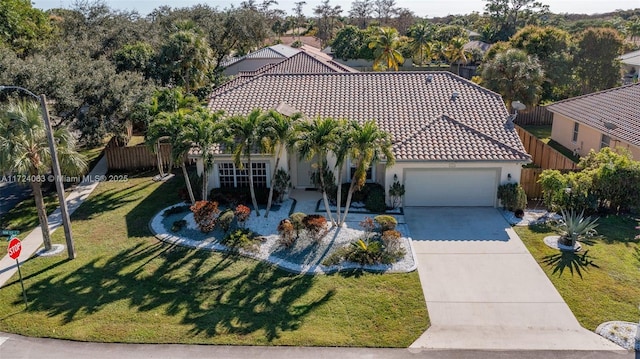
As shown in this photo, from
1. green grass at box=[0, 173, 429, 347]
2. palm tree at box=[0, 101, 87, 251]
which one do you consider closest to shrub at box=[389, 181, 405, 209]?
green grass at box=[0, 173, 429, 347]

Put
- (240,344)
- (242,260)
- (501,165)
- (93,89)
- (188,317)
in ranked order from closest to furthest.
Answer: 1. (240,344)
2. (188,317)
3. (242,260)
4. (501,165)
5. (93,89)

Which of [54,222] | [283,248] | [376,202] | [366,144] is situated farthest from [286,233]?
[54,222]

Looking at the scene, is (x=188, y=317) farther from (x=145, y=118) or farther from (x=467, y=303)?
(x=145, y=118)

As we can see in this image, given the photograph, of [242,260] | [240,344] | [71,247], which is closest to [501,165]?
[242,260]

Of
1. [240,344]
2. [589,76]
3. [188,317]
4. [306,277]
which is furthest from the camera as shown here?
[589,76]

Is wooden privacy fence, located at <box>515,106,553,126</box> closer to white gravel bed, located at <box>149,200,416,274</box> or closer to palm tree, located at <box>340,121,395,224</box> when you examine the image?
white gravel bed, located at <box>149,200,416,274</box>
